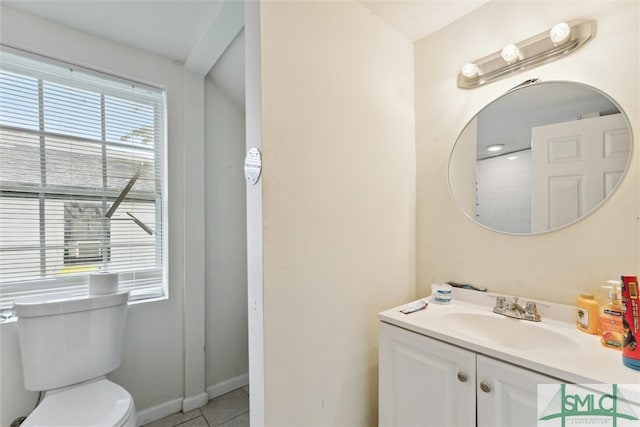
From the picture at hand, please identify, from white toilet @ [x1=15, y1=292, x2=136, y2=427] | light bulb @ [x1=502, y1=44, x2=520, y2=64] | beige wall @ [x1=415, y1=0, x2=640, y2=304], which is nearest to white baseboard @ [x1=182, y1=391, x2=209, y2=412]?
white toilet @ [x1=15, y1=292, x2=136, y2=427]

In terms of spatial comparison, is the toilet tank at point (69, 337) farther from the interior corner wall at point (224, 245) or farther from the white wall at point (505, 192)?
the white wall at point (505, 192)

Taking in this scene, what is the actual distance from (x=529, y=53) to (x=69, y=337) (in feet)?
8.52

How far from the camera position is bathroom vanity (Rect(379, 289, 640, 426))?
83cm

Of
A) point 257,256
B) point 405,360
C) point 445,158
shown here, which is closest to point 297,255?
point 257,256

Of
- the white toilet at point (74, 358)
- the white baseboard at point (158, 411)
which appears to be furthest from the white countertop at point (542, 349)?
the white baseboard at point (158, 411)

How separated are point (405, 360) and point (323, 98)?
3.89ft

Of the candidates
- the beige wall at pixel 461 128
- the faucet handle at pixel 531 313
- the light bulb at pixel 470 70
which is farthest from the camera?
the light bulb at pixel 470 70

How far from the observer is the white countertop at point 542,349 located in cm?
78

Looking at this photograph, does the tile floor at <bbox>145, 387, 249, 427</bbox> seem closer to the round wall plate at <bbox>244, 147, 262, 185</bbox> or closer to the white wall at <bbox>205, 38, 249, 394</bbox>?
the white wall at <bbox>205, 38, 249, 394</bbox>

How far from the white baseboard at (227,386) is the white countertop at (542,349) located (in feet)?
4.94

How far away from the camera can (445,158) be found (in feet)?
5.05

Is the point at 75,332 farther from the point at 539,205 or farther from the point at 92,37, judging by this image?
the point at 539,205

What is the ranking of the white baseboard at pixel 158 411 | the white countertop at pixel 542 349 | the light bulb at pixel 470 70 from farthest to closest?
the white baseboard at pixel 158 411, the light bulb at pixel 470 70, the white countertop at pixel 542 349

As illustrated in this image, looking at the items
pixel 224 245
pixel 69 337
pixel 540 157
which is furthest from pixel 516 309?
pixel 69 337
